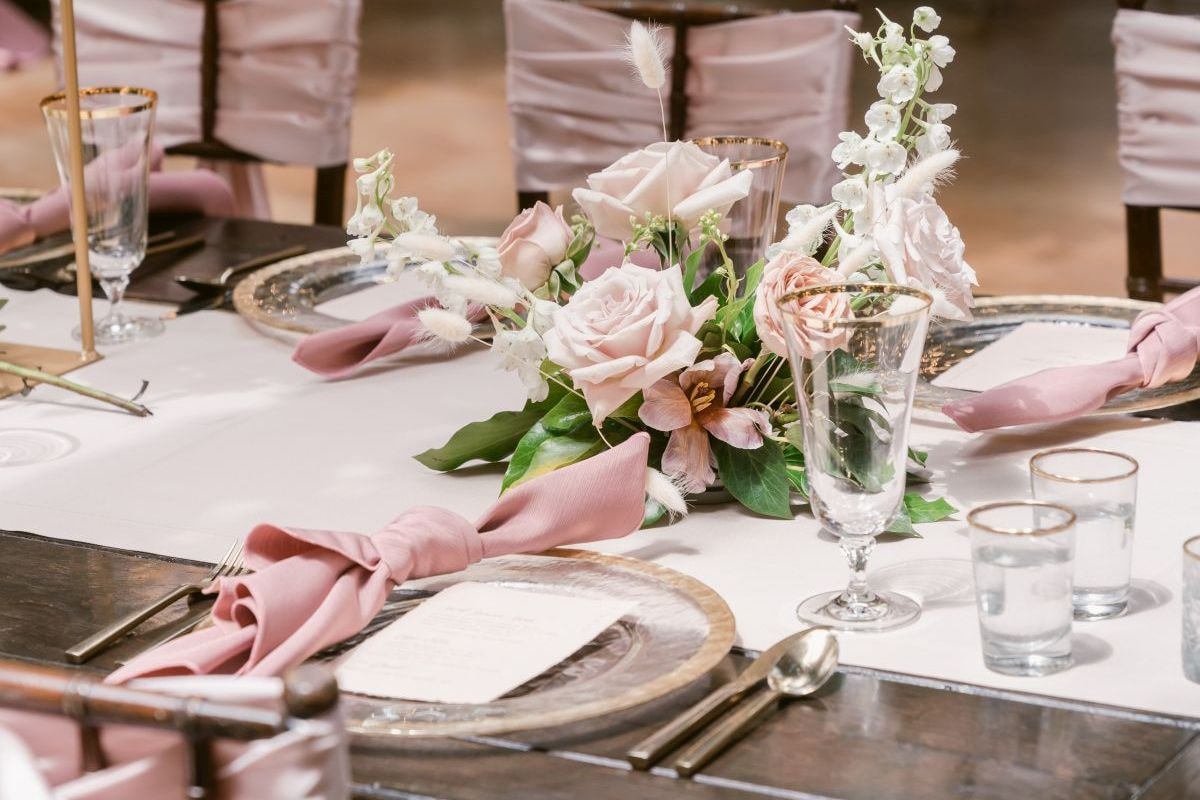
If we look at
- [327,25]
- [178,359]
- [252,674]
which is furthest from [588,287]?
[327,25]

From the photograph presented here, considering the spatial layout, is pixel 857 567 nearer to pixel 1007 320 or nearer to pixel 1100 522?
pixel 1100 522

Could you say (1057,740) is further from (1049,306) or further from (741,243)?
(1049,306)

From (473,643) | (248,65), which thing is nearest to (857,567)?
(473,643)

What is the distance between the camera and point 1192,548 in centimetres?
96

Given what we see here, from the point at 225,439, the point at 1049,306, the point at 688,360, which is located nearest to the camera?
the point at 688,360

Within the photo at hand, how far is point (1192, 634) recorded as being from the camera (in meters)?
0.97

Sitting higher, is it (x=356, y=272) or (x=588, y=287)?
(x=588, y=287)

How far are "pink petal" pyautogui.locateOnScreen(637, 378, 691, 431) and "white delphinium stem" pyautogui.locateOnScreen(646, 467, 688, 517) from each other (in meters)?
0.04

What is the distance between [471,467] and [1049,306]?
0.72m

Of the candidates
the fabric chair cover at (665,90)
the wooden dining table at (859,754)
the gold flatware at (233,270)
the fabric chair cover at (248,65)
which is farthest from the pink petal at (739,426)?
the fabric chair cover at (248,65)

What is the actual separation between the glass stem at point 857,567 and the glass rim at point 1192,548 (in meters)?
0.19

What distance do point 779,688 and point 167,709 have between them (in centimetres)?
44

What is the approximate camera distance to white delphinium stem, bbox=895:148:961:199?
1199 millimetres

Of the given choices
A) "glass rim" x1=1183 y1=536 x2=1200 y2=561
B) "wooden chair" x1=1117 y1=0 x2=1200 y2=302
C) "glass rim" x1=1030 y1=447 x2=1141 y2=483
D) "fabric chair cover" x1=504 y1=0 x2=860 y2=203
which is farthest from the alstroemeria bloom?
"wooden chair" x1=1117 y1=0 x2=1200 y2=302
